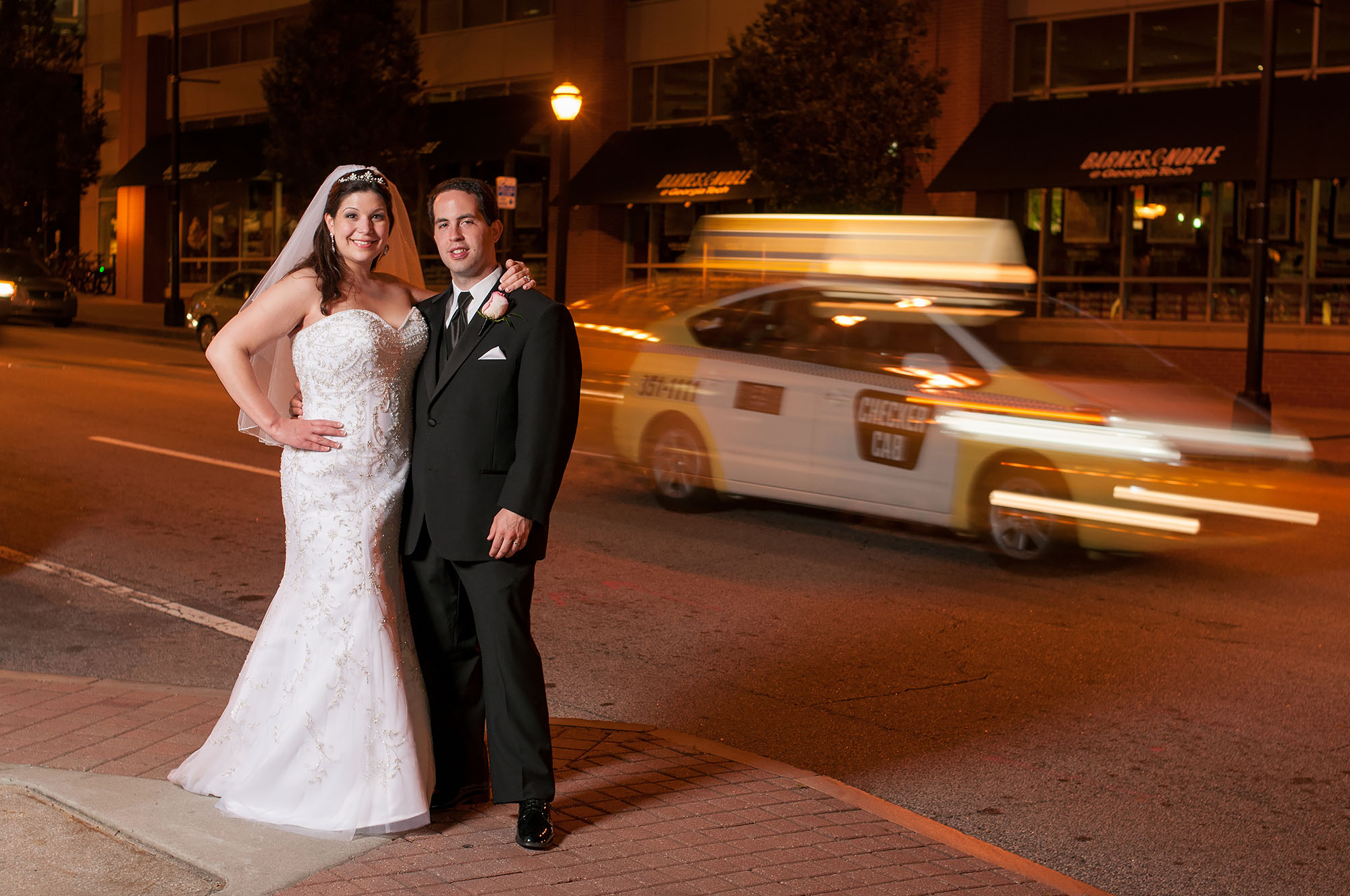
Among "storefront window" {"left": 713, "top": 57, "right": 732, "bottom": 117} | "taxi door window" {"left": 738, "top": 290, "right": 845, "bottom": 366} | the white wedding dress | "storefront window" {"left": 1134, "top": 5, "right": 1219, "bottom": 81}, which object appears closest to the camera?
the white wedding dress

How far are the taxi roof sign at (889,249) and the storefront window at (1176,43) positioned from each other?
12.3 m

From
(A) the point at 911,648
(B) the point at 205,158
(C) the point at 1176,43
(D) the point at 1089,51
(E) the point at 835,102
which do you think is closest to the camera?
(A) the point at 911,648

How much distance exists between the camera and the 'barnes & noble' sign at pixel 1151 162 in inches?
757

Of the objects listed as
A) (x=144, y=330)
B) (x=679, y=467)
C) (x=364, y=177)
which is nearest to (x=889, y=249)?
(x=679, y=467)

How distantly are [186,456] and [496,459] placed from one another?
9604 millimetres

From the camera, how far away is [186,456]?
12.9 meters

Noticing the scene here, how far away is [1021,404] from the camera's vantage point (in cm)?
885

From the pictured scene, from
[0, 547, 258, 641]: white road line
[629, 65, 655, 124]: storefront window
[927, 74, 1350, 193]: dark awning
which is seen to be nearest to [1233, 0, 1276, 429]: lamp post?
[927, 74, 1350, 193]: dark awning

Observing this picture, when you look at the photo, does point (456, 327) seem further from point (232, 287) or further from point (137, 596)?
point (232, 287)

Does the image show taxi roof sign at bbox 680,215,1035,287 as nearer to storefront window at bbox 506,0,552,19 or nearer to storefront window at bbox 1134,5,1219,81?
storefront window at bbox 1134,5,1219,81

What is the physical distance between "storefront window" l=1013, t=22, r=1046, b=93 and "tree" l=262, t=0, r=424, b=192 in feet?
41.9

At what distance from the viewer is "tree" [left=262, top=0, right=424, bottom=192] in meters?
28.9

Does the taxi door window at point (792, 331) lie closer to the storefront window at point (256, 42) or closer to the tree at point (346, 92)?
the tree at point (346, 92)

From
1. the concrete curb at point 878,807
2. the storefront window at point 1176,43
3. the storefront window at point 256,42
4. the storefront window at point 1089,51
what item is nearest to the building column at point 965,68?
the storefront window at point 1089,51
